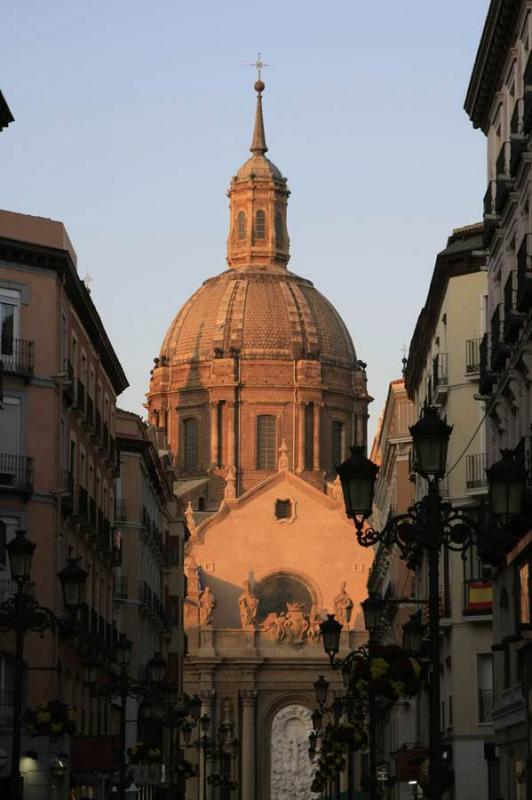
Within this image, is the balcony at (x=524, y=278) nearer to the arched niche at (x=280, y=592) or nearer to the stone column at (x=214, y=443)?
the arched niche at (x=280, y=592)

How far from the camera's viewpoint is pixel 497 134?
38.6m

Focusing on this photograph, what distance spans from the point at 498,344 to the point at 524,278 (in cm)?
471

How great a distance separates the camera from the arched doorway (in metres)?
119

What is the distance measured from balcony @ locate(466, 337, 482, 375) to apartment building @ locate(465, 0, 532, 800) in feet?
28.4

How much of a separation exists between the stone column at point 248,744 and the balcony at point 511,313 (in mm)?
83496

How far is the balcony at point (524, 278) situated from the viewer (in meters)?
31.2

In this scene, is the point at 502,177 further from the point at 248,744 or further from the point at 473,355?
the point at 248,744

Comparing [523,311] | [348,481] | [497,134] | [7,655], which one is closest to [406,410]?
[7,655]

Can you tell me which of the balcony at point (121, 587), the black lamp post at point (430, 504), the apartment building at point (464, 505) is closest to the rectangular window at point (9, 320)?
the apartment building at point (464, 505)

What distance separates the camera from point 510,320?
34438 mm

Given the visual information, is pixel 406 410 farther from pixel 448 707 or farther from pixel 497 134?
pixel 497 134

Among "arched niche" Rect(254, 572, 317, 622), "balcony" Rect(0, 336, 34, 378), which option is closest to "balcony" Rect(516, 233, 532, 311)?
"balcony" Rect(0, 336, 34, 378)

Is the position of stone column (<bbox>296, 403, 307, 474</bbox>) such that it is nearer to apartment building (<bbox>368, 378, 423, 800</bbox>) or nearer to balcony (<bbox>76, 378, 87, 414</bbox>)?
apartment building (<bbox>368, 378, 423, 800</bbox>)

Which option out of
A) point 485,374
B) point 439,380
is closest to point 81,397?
point 439,380
